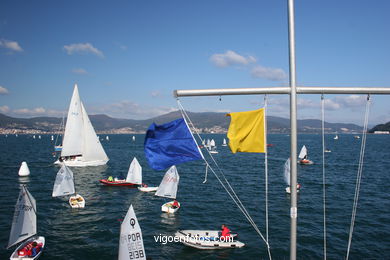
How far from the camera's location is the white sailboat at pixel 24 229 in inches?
843

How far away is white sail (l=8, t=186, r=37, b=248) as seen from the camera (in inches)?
848

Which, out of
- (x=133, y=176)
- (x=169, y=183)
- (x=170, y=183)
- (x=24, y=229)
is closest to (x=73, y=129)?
(x=133, y=176)

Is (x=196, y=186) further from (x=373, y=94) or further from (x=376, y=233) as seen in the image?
(x=373, y=94)

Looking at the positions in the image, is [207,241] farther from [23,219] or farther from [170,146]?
[170,146]

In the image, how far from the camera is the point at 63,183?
125 ft

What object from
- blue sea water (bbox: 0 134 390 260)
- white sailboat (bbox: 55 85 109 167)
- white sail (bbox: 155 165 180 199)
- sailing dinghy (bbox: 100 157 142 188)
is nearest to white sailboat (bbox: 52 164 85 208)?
blue sea water (bbox: 0 134 390 260)

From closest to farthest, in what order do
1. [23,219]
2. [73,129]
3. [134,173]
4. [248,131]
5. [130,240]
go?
1. [248,131]
2. [130,240]
3. [23,219]
4. [134,173]
5. [73,129]

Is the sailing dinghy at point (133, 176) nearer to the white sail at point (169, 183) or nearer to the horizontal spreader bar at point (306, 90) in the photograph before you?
the white sail at point (169, 183)

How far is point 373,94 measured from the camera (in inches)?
326

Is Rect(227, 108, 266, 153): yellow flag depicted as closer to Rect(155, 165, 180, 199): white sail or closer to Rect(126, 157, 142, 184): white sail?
Rect(155, 165, 180, 199): white sail

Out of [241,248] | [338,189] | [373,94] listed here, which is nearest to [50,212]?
[241,248]

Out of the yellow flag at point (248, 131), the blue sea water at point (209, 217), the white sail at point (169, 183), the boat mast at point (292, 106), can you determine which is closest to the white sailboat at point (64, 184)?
the blue sea water at point (209, 217)

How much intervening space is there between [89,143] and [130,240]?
2112 inches

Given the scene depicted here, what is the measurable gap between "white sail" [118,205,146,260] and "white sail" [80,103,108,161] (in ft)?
171
